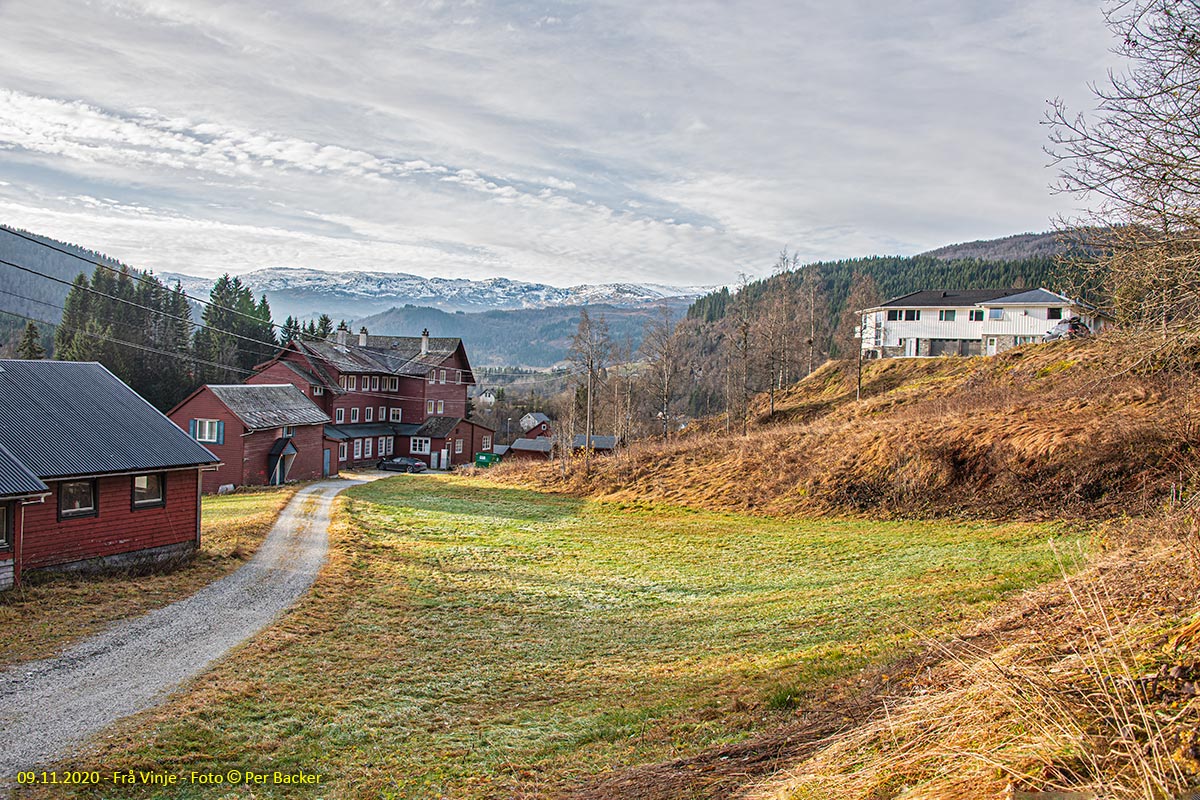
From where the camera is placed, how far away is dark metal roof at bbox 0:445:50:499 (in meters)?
16.0

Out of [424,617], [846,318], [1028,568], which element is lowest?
[424,617]

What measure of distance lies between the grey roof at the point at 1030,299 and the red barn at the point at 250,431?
1952 inches

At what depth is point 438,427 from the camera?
6347 cm

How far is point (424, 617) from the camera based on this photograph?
52.2 ft

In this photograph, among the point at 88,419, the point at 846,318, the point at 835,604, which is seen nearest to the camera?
the point at 835,604

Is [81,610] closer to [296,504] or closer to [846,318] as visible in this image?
[296,504]

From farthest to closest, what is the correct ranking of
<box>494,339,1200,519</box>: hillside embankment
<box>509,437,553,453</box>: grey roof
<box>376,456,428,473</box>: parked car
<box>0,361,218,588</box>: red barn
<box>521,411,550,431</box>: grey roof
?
1. <box>521,411,550,431</box>: grey roof
2. <box>509,437,553,453</box>: grey roof
3. <box>376,456,428,473</box>: parked car
4. <box>494,339,1200,519</box>: hillside embankment
5. <box>0,361,218,588</box>: red barn

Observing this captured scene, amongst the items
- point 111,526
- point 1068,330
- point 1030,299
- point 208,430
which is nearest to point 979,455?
point 111,526

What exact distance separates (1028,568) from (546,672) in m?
9.75

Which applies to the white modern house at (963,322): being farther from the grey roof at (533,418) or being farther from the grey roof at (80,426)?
the grey roof at (533,418)

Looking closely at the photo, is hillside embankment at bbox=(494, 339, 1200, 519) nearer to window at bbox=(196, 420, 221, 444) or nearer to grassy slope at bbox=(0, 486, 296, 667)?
grassy slope at bbox=(0, 486, 296, 667)

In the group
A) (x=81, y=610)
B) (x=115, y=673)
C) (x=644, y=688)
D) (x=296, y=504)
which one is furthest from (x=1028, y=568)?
(x=296, y=504)

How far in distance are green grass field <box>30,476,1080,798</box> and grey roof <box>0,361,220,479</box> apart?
629cm

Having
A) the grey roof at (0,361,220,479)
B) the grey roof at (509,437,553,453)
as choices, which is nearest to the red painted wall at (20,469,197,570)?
the grey roof at (0,361,220,479)
